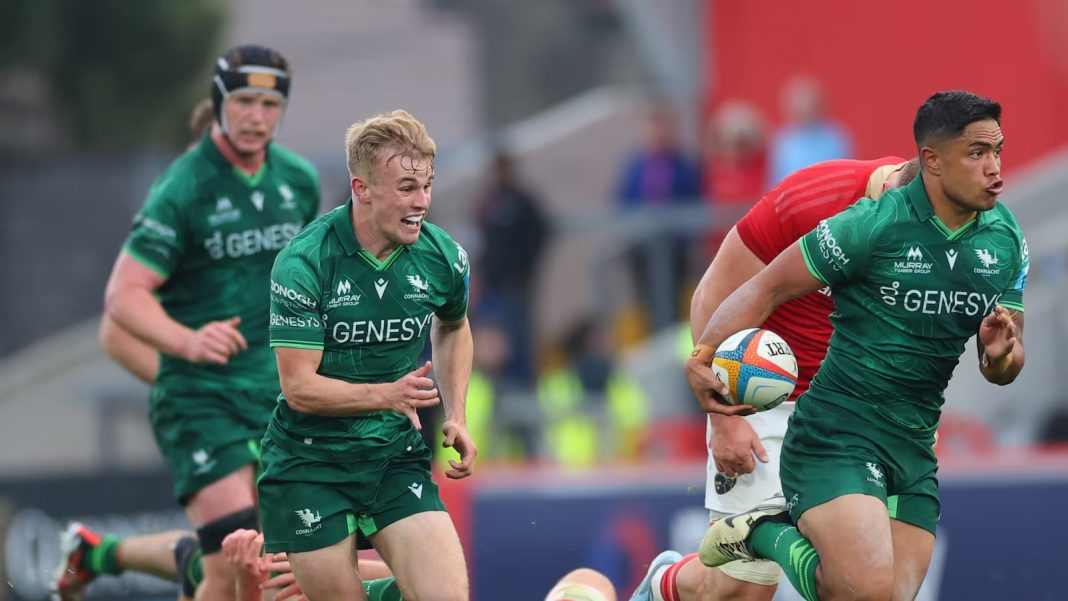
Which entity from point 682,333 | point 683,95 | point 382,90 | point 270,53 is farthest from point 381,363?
point 382,90

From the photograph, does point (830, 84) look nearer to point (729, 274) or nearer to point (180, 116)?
point (729, 274)

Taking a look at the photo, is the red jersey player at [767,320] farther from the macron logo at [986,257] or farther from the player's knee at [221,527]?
the player's knee at [221,527]

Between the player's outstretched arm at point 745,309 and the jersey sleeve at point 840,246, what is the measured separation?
0.16 feet

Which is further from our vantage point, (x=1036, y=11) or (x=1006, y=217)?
(x=1036, y=11)

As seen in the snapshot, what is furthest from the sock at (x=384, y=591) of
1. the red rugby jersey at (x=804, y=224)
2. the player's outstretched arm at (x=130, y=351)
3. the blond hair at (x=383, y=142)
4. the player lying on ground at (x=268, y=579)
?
the player's outstretched arm at (x=130, y=351)

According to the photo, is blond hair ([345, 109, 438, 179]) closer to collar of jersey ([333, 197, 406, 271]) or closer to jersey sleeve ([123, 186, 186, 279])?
collar of jersey ([333, 197, 406, 271])

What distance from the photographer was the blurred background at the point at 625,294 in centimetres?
1059

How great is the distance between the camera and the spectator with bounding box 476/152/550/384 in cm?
1386

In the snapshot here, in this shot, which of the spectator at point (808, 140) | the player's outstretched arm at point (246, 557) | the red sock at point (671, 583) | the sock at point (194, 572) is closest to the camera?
the player's outstretched arm at point (246, 557)

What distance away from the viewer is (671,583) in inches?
296

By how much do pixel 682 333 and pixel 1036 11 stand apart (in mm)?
5119

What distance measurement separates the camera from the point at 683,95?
18750 mm

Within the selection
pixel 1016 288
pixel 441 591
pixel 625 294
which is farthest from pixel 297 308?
pixel 625 294

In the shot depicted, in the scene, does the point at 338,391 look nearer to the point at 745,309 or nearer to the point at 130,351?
the point at 745,309
